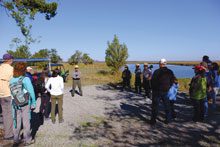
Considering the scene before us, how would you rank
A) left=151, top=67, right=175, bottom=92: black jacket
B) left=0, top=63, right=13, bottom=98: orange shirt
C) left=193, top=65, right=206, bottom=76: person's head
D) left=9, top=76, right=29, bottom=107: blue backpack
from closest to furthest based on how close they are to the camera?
left=9, top=76, right=29, bottom=107: blue backpack
left=0, top=63, right=13, bottom=98: orange shirt
left=151, top=67, right=175, bottom=92: black jacket
left=193, top=65, right=206, bottom=76: person's head

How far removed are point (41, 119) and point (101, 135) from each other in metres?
2.77

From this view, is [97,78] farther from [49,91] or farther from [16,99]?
[16,99]

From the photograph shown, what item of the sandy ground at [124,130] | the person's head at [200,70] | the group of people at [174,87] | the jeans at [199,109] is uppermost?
the person's head at [200,70]

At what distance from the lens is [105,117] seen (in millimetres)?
8812

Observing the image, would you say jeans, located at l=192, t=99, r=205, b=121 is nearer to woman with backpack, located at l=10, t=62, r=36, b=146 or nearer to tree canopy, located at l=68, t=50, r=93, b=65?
woman with backpack, located at l=10, t=62, r=36, b=146

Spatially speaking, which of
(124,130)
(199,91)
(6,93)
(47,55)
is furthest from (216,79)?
A: (47,55)

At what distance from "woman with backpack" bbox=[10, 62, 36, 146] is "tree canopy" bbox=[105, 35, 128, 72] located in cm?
2841

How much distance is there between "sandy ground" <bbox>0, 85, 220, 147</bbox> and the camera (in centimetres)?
594

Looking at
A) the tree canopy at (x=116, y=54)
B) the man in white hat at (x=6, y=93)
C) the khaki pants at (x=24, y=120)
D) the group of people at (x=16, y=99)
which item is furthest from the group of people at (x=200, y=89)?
the tree canopy at (x=116, y=54)

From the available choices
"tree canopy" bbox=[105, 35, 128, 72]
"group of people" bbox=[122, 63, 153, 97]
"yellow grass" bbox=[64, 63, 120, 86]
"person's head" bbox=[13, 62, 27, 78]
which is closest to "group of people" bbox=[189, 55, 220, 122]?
"group of people" bbox=[122, 63, 153, 97]

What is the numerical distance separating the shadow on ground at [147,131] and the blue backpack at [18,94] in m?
1.81

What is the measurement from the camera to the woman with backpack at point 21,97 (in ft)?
17.6

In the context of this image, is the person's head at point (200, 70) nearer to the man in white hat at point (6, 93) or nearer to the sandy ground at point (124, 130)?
the sandy ground at point (124, 130)

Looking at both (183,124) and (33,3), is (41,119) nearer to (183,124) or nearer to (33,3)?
(183,124)
